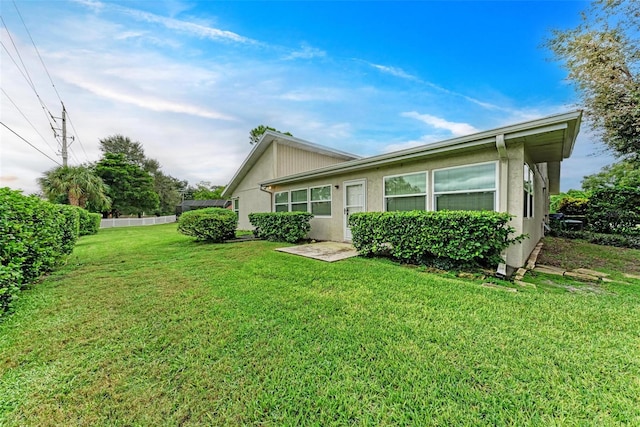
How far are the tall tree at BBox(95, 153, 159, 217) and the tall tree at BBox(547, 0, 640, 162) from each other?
34591 mm

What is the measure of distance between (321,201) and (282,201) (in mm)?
2959

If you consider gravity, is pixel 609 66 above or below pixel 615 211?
above

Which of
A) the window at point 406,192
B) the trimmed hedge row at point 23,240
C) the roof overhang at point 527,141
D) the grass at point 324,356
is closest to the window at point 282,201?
the roof overhang at point 527,141

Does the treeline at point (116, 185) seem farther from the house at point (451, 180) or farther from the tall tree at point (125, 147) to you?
the house at point (451, 180)

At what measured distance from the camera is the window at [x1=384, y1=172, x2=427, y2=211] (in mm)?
6465

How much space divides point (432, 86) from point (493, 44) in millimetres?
2754

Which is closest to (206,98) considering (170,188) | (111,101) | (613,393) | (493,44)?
(111,101)

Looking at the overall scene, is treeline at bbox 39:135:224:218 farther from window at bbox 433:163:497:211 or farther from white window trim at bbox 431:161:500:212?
window at bbox 433:163:497:211

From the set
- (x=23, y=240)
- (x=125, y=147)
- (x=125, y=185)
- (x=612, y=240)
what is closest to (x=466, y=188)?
(x=612, y=240)

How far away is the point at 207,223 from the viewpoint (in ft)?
32.4

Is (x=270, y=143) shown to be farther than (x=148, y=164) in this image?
No

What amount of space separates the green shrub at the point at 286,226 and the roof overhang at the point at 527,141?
3.31 metres

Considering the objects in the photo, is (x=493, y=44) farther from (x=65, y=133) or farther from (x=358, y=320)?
(x=65, y=133)

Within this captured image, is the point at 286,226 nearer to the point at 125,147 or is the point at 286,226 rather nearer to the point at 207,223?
the point at 207,223
